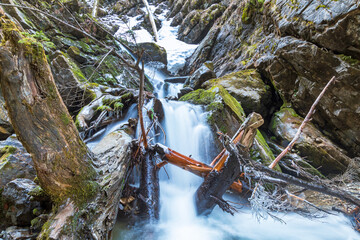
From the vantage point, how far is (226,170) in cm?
237

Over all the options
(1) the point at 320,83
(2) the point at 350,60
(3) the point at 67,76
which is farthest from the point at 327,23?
(3) the point at 67,76

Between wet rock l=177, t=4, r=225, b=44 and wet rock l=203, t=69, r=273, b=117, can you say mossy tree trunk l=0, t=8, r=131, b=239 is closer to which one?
wet rock l=203, t=69, r=273, b=117

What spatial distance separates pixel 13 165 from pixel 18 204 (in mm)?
806

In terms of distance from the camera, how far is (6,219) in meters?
1.83

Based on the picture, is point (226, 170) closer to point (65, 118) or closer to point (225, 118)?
point (65, 118)

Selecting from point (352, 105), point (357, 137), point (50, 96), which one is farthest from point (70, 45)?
point (357, 137)

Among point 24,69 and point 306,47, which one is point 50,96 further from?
point 306,47

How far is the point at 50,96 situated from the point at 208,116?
4.67 m

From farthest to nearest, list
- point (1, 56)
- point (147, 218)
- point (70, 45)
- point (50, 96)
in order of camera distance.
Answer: point (70, 45)
point (147, 218)
point (50, 96)
point (1, 56)

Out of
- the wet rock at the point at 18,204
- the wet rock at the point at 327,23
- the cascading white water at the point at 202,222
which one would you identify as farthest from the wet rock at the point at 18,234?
the wet rock at the point at 327,23

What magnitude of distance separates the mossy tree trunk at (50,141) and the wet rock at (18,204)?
17.7 inches

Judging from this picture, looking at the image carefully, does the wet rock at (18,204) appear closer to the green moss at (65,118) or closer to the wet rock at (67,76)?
the green moss at (65,118)

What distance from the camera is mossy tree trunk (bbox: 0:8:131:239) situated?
136cm

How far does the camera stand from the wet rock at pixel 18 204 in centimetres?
177
